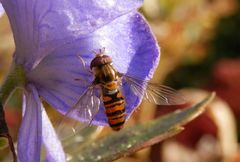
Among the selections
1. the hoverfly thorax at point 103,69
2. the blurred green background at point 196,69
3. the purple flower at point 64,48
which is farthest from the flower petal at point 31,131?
the blurred green background at point 196,69

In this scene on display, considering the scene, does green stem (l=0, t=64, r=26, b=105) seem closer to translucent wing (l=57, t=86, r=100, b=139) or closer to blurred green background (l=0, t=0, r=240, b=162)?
translucent wing (l=57, t=86, r=100, b=139)

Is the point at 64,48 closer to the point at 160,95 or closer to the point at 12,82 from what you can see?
the point at 12,82

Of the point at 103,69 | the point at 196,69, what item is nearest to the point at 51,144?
the point at 103,69

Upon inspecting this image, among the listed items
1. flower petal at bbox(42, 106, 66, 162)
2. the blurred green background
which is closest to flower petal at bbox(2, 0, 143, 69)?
flower petal at bbox(42, 106, 66, 162)

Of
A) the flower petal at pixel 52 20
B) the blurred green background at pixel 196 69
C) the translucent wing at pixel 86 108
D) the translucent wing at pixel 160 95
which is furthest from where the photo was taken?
the blurred green background at pixel 196 69

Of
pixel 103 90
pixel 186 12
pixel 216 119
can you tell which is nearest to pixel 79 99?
pixel 103 90

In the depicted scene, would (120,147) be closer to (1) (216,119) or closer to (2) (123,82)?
(2) (123,82)

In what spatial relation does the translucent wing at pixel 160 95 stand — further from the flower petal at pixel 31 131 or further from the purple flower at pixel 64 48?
the flower petal at pixel 31 131
